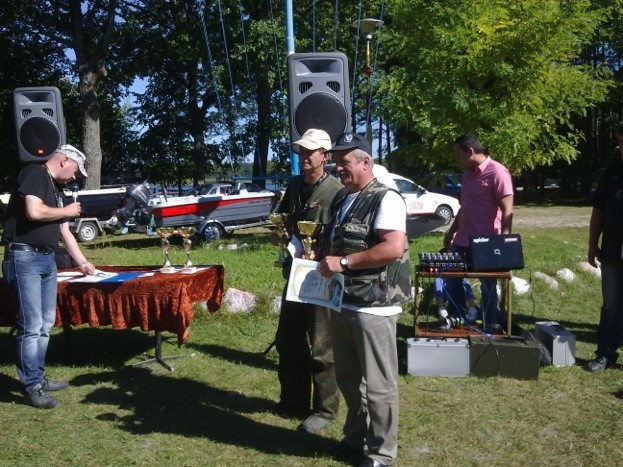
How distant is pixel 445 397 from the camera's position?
487 centimetres

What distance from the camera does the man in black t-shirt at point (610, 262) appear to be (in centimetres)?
532

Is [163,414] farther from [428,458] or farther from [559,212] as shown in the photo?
[559,212]

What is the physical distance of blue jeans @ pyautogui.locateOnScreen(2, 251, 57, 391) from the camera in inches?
183

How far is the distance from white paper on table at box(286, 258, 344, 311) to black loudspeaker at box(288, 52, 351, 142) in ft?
6.69

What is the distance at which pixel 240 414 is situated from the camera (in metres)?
4.65

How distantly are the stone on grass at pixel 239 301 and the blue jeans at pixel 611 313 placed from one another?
11.5ft

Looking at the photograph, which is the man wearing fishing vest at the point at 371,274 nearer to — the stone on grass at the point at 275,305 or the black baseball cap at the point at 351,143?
the black baseball cap at the point at 351,143

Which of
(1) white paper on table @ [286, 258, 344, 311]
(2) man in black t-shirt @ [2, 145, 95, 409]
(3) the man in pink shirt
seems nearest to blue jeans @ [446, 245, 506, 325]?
(3) the man in pink shirt

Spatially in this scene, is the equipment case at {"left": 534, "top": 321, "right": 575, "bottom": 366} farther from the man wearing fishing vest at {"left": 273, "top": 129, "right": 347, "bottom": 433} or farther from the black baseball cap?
the black baseball cap

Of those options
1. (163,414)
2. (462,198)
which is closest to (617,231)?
(462,198)

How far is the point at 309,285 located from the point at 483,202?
269 cm

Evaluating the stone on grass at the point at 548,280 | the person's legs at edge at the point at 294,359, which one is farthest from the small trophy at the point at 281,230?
the stone on grass at the point at 548,280

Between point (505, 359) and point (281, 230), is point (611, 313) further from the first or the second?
point (281, 230)

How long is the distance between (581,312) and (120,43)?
21.0 metres
